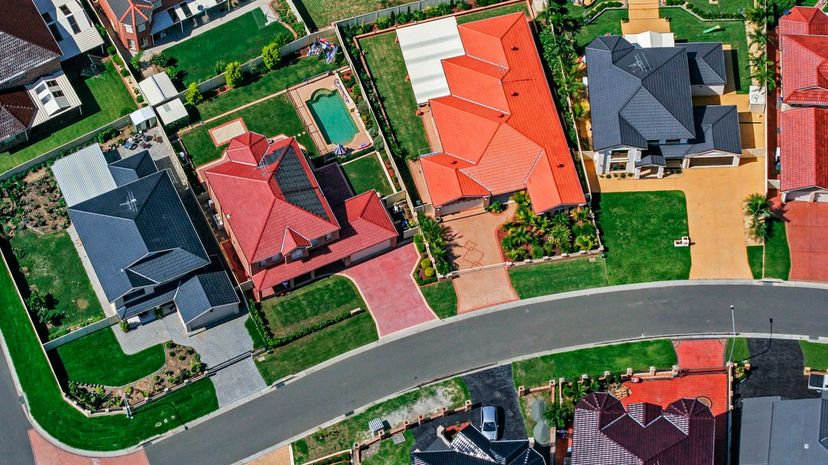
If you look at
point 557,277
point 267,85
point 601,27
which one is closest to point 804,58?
point 601,27

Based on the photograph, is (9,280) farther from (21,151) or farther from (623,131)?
(623,131)

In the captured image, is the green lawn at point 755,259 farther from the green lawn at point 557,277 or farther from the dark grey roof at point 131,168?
the dark grey roof at point 131,168

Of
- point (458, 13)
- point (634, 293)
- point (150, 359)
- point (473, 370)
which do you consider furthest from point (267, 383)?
point (458, 13)

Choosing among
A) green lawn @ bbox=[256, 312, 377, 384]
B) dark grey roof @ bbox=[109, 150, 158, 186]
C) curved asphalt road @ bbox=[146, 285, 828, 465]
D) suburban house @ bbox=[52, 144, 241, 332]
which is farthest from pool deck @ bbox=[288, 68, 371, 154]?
curved asphalt road @ bbox=[146, 285, 828, 465]

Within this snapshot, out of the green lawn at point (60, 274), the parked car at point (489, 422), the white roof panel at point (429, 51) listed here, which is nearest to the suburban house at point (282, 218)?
the white roof panel at point (429, 51)

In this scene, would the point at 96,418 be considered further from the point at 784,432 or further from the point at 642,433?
the point at 784,432
